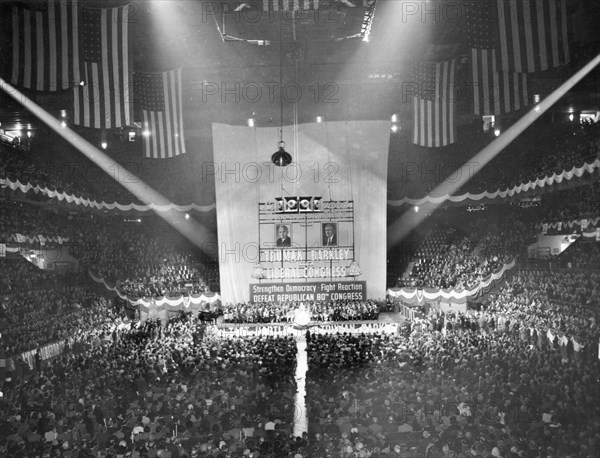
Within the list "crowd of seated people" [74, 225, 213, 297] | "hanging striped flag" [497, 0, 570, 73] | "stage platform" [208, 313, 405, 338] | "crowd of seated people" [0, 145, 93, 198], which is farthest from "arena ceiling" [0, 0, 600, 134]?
"stage platform" [208, 313, 405, 338]

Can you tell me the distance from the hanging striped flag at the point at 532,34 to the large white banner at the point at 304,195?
16.9 metres

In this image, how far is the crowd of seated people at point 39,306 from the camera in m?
20.9

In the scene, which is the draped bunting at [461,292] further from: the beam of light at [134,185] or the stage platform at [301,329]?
the beam of light at [134,185]

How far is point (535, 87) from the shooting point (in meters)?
23.0

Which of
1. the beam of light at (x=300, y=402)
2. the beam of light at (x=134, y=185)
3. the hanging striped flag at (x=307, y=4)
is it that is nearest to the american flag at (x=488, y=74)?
the hanging striped flag at (x=307, y=4)

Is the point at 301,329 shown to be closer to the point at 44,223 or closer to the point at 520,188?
the point at 520,188

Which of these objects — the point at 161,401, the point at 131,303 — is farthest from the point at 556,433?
the point at 131,303

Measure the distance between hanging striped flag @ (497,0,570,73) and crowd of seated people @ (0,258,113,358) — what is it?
60.8ft

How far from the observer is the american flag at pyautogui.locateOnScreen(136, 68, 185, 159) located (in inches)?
773

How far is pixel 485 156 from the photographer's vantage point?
32688 millimetres

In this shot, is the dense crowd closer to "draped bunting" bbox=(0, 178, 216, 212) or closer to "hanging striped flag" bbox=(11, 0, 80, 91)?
"hanging striped flag" bbox=(11, 0, 80, 91)

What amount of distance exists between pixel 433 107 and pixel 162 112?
31.7 feet

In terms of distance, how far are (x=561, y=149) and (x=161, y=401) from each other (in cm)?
2446

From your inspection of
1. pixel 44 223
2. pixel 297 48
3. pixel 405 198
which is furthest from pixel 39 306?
pixel 405 198
